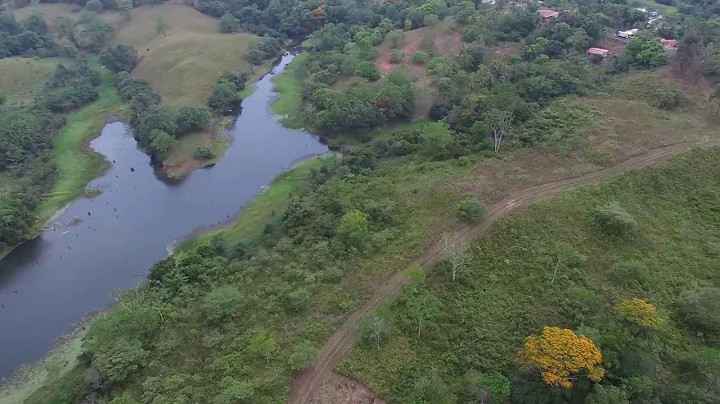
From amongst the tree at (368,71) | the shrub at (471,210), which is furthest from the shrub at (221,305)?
the tree at (368,71)

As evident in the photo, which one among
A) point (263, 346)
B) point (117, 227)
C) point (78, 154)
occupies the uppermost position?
point (263, 346)

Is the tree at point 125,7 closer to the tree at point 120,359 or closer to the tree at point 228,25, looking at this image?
the tree at point 228,25

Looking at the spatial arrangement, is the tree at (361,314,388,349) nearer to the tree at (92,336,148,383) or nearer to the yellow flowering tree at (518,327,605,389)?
the yellow flowering tree at (518,327,605,389)

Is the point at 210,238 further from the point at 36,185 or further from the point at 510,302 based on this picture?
the point at 510,302

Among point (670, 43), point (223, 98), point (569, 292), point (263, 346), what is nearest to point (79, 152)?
point (223, 98)

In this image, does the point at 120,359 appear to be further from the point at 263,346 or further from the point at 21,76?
the point at 21,76

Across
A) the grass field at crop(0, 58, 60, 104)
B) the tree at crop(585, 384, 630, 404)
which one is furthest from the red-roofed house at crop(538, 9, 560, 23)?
the grass field at crop(0, 58, 60, 104)
